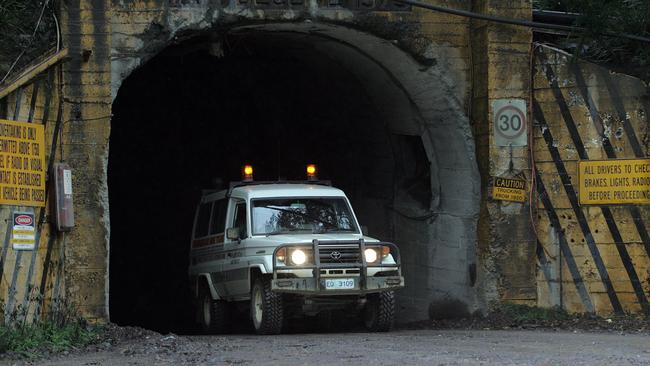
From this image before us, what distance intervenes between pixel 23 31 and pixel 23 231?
256cm

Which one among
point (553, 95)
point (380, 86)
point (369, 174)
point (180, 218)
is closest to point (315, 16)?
point (380, 86)

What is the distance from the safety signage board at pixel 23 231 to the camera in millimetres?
13320

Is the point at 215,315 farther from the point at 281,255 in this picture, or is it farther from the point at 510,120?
the point at 510,120

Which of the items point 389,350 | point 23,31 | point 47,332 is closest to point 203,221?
point 23,31

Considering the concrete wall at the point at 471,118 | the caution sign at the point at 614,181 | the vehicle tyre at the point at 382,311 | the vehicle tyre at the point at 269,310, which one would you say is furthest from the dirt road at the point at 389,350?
the caution sign at the point at 614,181

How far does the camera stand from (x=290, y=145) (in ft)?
69.3

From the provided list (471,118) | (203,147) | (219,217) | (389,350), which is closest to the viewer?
(389,350)

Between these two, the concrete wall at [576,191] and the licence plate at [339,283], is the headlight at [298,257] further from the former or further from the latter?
the concrete wall at [576,191]

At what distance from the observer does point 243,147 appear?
22.3 metres

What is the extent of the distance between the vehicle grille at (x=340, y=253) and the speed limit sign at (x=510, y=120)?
9.10 ft

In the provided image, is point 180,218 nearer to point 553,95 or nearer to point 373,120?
point 373,120

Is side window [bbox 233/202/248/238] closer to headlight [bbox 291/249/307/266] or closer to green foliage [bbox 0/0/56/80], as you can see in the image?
headlight [bbox 291/249/307/266]

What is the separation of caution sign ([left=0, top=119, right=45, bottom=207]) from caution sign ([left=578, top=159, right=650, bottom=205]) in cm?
723

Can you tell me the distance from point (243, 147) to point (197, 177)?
1296 millimetres
